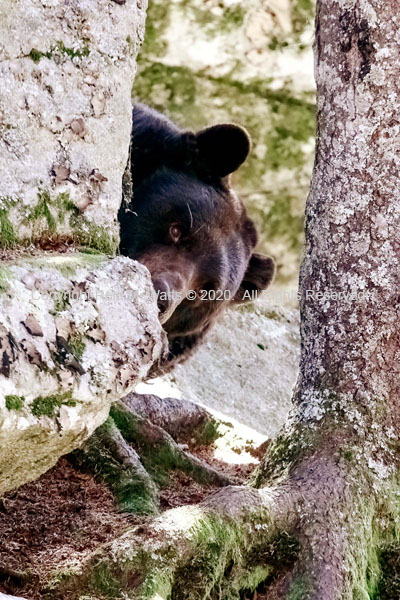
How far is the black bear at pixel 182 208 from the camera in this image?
4422 millimetres

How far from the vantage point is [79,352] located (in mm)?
2104

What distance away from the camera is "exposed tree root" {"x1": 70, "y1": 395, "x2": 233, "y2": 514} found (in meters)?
3.65

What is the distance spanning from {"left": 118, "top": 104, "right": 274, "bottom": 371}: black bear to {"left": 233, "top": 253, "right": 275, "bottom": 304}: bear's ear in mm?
451

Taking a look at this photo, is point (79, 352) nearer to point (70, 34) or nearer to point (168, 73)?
point (70, 34)

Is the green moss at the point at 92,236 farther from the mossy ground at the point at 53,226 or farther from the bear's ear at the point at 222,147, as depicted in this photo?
the bear's ear at the point at 222,147

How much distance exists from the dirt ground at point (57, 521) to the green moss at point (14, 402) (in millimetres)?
740

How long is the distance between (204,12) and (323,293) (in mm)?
6435

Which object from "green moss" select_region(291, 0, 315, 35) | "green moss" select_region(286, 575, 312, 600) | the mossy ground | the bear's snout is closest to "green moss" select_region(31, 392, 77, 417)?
the mossy ground

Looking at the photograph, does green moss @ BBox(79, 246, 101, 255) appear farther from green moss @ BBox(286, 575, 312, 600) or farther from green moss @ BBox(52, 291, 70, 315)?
green moss @ BBox(286, 575, 312, 600)

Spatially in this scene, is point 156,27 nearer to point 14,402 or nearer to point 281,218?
point 281,218

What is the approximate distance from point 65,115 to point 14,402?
0.87 meters

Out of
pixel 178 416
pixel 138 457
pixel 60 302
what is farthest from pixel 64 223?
pixel 178 416

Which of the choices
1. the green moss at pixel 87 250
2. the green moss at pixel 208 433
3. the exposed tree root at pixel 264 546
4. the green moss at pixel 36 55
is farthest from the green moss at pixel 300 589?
the green moss at pixel 208 433

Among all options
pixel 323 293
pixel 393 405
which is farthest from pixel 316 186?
pixel 393 405
